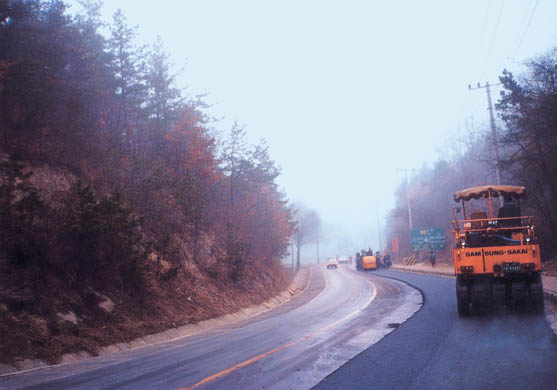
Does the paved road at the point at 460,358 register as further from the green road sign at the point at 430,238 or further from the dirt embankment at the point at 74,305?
the green road sign at the point at 430,238

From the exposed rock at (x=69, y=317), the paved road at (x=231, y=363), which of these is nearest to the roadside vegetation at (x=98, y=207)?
the exposed rock at (x=69, y=317)

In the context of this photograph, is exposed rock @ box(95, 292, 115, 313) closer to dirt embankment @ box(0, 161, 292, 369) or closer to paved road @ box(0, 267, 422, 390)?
dirt embankment @ box(0, 161, 292, 369)

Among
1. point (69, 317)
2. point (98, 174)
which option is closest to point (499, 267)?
point (69, 317)

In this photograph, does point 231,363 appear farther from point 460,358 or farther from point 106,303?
point 106,303

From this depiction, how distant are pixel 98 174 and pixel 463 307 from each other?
13675 mm

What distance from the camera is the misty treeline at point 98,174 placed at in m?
13.4

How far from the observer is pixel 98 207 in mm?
13781

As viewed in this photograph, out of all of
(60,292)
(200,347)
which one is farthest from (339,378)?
(60,292)

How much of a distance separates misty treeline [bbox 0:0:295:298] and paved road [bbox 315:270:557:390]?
8511 millimetres

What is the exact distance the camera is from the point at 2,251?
1207cm

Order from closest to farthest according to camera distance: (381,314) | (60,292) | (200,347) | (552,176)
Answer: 1. (200,347)
2. (60,292)
3. (381,314)
4. (552,176)

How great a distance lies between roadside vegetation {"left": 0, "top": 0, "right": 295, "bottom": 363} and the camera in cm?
1241

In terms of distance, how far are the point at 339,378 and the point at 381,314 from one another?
949 centimetres

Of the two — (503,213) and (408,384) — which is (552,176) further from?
(408,384)
